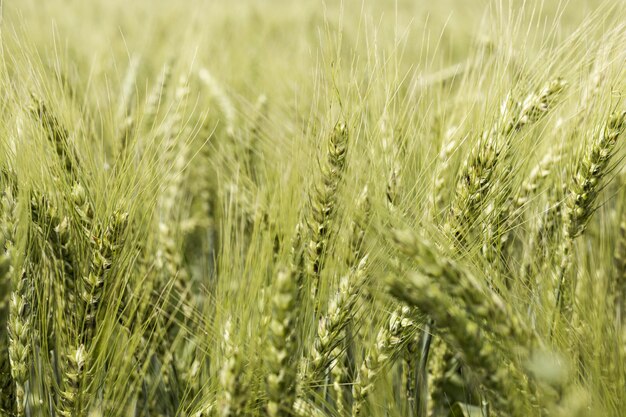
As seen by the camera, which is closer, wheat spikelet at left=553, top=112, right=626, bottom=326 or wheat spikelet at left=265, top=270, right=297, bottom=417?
wheat spikelet at left=265, top=270, right=297, bottom=417

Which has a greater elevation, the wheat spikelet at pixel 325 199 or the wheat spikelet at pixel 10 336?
the wheat spikelet at pixel 325 199

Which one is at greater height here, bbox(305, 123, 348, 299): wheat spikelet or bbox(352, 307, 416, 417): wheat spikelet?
bbox(305, 123, 348, 299): wheat spikelet

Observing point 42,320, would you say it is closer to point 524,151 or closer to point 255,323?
point 255,323

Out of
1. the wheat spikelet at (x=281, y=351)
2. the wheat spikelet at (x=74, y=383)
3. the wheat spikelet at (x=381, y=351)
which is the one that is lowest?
the wheat spikelet at (x=74, y=383)

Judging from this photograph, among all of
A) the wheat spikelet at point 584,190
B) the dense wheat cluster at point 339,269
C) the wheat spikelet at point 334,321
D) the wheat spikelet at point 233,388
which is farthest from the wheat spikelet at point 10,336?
the wheat spikelet at point 584,190

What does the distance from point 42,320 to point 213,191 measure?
0.77m

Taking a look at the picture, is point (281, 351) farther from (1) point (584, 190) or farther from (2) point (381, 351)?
(1) point (584, 190)

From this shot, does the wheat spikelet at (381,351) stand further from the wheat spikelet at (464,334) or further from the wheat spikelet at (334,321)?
the wheat spikelet at (464,334)

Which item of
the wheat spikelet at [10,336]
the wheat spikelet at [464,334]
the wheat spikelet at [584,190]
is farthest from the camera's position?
the wheat spikelet at [584,190]

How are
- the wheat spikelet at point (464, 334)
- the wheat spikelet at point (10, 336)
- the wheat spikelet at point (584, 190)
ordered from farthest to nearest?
the wheat spikelet at point (584, 190) < the wheat spikelet at point (10, 336) < the wheat spikelet at point (464, 334)

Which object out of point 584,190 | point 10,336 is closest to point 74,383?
point 10,336

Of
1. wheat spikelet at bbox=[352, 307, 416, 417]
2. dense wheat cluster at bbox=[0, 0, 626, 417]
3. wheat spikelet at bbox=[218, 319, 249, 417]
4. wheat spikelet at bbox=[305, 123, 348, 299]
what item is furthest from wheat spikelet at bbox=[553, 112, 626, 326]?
wheat spikelet at bbox=[218, 319, 249, 417]

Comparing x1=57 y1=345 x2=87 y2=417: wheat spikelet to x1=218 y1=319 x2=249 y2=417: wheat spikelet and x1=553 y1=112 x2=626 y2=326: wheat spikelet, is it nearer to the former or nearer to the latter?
x1=218 y1=319 x2=249 y2=417: wheat spikelet

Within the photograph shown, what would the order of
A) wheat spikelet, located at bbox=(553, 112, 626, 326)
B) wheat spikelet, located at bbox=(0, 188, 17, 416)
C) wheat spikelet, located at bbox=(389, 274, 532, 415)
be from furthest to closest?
wheat spikelet, located at bbox=(553, 112, 626, 326)
wheat spikelet, located at bbox=(0, 188, 17, 416)
wheat spikelet, located at bbox=(389, 274, 532, 415)
